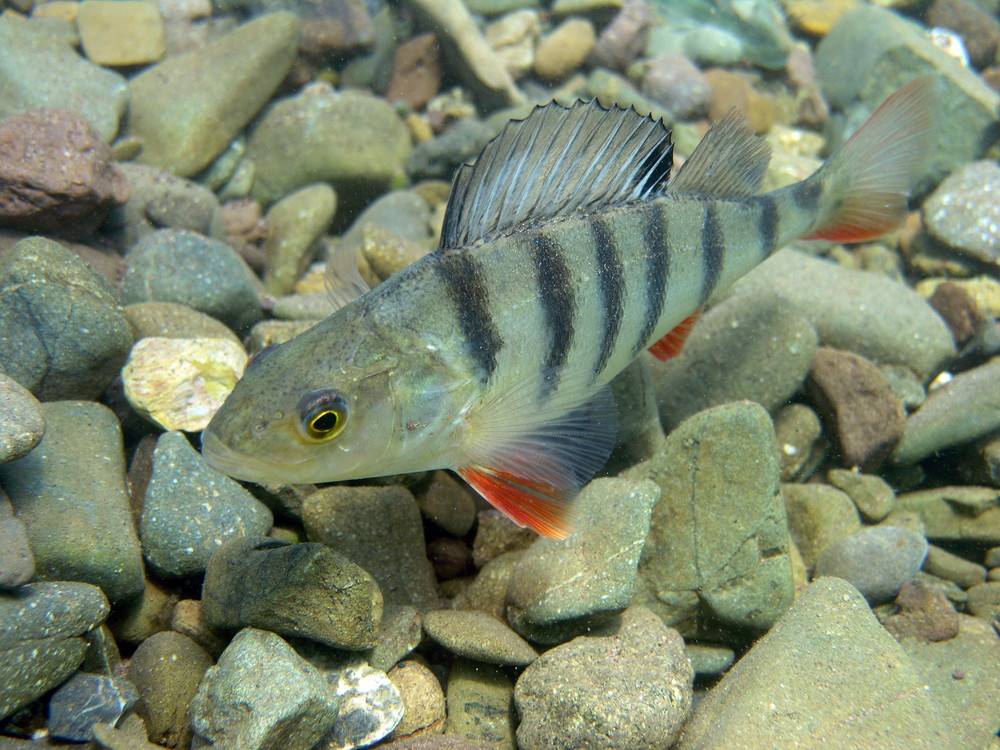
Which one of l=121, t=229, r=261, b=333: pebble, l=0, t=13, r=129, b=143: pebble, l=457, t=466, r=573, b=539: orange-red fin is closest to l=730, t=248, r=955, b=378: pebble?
l=457, t=466, r=573, b=539: orange-red fin

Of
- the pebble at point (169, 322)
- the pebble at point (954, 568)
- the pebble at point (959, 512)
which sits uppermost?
the pebble at point (169, 322)

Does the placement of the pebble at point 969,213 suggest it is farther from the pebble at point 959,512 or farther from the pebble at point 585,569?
the pebble at point 585,569

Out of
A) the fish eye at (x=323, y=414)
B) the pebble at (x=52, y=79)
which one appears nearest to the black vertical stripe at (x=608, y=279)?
the fish eye at (x=323, y=414)

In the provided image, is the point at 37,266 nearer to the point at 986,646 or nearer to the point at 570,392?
the point at 570,392

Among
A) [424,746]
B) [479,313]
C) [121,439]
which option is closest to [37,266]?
[121,439]

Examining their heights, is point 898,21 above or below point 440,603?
above

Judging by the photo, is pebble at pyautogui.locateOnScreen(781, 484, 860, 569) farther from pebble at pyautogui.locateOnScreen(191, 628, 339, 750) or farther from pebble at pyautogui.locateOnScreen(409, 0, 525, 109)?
pebble at pyautogui.locateOnScreen(409, 0, 525, 109)

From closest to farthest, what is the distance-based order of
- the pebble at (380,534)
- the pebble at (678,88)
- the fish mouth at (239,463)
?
the fish mouth at (239,463)
the pebble at (380,534)
the pebble at (678,88)
